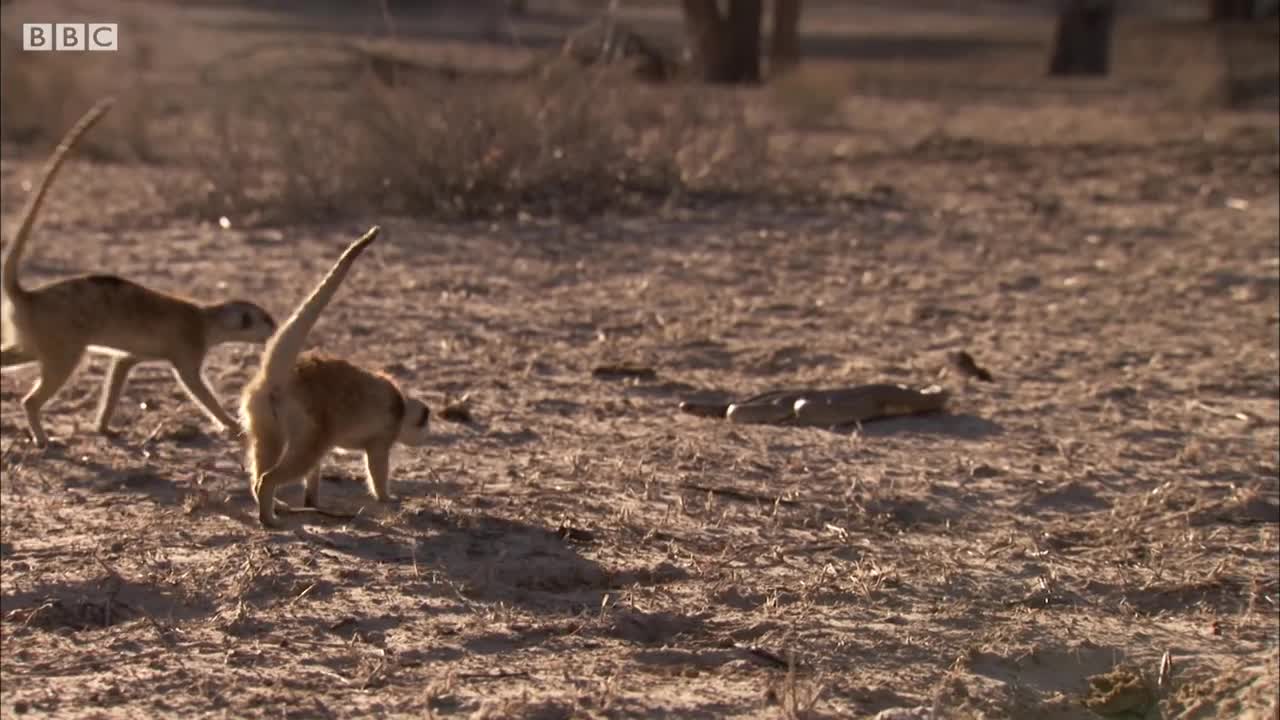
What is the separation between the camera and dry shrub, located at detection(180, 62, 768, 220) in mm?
11227

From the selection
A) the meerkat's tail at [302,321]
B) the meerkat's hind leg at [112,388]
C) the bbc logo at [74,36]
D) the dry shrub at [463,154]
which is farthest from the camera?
the dry shrub at [463,154]

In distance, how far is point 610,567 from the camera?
509 cm

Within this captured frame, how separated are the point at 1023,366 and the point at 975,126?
969 cm

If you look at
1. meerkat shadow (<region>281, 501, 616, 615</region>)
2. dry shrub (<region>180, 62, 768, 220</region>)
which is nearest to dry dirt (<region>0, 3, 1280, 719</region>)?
meerkat shadow (<region>281, 501, 616, 615</region>)

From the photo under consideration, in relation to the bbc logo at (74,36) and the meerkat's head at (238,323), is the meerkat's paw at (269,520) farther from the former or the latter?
the bbc logo at (74,36)

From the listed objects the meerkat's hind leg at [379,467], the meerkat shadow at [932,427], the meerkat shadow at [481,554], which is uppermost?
the meerkat's hind leg at [379,467]

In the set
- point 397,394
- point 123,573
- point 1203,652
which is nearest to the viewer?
point 1203,652

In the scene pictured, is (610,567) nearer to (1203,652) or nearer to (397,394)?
(397,394)

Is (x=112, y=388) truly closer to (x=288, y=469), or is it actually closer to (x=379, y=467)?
(x=379, y=467)

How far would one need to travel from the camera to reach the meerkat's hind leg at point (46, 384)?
21.0 ft

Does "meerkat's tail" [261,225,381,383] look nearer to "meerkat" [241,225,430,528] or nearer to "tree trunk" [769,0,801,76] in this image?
"meerkat" [241,225,430,528]

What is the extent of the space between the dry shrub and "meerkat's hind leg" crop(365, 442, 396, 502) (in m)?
5.57

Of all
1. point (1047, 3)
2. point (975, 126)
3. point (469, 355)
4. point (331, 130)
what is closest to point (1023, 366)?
point (469, 355)

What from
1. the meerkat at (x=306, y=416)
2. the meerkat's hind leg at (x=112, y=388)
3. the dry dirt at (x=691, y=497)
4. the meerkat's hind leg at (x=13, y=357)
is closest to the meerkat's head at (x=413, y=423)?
the meerkat at (x=306, y=416)
